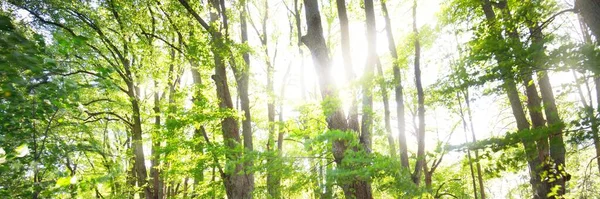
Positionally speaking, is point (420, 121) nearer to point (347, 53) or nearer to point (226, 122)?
point (347, 53)

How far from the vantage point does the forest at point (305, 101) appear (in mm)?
2664

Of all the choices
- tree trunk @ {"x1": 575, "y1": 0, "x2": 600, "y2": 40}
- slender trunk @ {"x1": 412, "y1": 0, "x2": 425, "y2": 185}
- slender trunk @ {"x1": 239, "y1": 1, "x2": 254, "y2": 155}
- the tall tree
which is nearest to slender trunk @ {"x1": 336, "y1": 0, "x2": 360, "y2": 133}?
slender trunk @ {"x1": 412, "y1": 0, "x2": 425, "y2": 185}

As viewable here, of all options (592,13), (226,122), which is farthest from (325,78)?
(226,122)

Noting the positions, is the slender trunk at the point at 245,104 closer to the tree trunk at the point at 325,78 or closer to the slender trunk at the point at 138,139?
the tree trunk at the point at 325,78

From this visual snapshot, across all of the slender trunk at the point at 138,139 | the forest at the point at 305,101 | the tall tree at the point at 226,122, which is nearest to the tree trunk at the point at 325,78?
the forest at the point at 305,101

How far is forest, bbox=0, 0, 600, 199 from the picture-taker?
2.66 meters

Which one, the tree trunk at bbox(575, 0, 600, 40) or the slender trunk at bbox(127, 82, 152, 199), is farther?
the slender trunk at bbox(127, 82, 152, 199)

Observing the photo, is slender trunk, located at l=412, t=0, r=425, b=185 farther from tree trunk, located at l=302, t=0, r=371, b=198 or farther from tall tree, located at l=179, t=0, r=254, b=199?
tall tree, located at l=179, t=0, r=254, b=199

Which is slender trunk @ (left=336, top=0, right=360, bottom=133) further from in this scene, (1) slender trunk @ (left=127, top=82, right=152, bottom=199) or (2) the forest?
(1) slender trunk @ (left=127, top=82, right=152, bottom=199)

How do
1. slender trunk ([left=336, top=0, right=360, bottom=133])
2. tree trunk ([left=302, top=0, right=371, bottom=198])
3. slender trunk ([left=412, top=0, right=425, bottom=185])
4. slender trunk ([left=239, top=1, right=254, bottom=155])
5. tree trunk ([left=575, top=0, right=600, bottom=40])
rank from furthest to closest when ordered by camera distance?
slender trunk ([left=239, top=1, right=254, bottom=155]), slender trunk ([left=412, top=0, right=425, bottom=185]), slender trunk ([left=336, top=0, right=360, bottom=133]), tree trunk ([left=302, top=0, right=371, bottom=198]), tree trunk ([left=575, top=0, right=600, bottom=40])

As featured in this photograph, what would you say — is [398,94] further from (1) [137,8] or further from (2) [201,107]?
(1) [137,8]

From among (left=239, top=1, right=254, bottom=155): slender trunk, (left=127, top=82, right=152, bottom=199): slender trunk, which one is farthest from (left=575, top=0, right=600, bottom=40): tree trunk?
(left=127, top=82, right=152, bottom=199): slender trunk

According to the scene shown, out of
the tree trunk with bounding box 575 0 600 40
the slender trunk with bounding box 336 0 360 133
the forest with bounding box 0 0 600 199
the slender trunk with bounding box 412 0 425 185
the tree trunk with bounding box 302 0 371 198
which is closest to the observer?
the forest with bounding box 0 0 600 199

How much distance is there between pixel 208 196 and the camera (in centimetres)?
997
